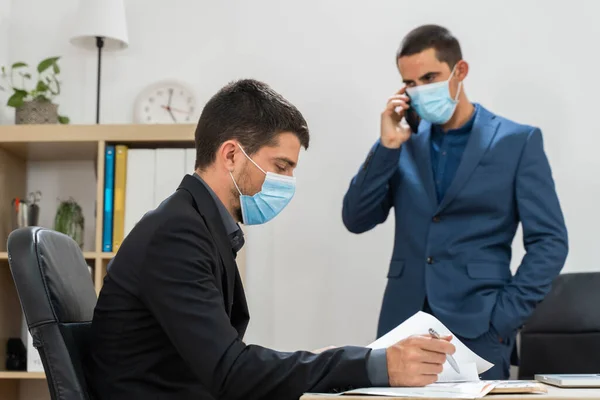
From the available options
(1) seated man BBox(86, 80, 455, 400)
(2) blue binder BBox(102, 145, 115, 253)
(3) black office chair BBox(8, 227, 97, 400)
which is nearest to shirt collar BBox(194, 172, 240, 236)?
(1) seated man BBox(86, 80, 455, 400)

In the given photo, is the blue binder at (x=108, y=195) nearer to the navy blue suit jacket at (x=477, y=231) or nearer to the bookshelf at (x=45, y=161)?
the bookshelf at (x=45, y=161)

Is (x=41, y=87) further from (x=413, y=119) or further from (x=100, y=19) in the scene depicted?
(x=413, y=119)

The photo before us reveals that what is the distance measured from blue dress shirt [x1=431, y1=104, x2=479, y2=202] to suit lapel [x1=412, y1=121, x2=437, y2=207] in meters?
0.03

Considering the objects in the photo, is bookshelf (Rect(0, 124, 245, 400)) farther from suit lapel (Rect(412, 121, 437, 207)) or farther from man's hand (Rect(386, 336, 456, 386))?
man's hand (Rect(386, 336, 456, 386))

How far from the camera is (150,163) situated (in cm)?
305

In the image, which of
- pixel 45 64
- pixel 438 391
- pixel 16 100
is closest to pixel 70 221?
pixel 16 100

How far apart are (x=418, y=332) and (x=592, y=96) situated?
204cm

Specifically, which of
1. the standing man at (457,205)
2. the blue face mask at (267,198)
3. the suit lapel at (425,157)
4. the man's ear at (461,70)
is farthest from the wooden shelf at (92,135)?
the blue face mask at (267,198)

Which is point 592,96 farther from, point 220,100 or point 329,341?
point 220,100

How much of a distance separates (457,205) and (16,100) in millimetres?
1715

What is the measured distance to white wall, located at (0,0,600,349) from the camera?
A: 3225mm

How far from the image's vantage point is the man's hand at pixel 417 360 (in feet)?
4.30

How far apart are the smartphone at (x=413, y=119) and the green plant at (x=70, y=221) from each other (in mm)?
1335

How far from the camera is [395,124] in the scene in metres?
2.65
